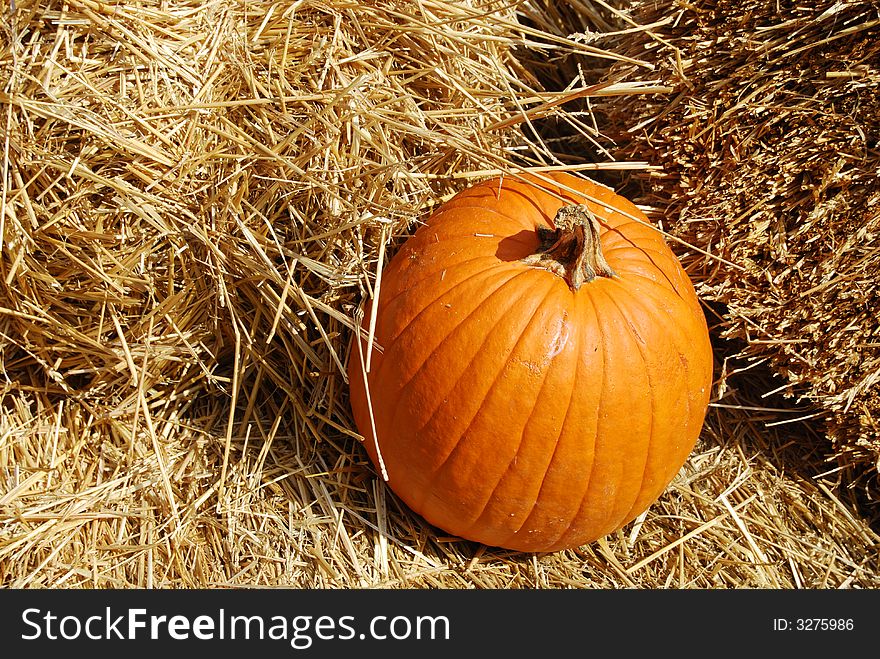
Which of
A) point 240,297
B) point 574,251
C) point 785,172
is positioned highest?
point 785,172

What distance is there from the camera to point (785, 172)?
7.72ft

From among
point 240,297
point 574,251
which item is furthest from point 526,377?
point 240,297

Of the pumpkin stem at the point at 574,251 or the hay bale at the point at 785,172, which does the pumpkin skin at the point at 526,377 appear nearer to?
the pumpkin stem at the point at 574,251

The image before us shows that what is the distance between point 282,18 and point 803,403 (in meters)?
2.01

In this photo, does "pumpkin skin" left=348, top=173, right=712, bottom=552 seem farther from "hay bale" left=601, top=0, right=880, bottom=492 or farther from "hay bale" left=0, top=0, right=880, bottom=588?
"hay bale" left=601, top=0, right=880, bottom=492

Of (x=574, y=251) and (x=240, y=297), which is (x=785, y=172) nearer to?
(x=574, y=251)

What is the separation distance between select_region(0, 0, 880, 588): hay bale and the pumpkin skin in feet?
0.52

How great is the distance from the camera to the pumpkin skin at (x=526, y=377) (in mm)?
2025

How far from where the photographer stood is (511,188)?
232cm

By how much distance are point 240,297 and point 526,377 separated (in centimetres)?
93

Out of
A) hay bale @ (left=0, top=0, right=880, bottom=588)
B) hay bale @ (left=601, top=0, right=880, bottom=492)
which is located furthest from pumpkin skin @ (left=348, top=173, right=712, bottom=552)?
hay bale @ (left=601, top=0, right=880, bottom=492)

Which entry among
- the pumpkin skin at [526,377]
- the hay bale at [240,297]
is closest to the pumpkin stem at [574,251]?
the pumpkin skin at [526,377]

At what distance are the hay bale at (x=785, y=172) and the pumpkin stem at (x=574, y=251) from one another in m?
0.38

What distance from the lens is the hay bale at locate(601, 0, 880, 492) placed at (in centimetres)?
229
